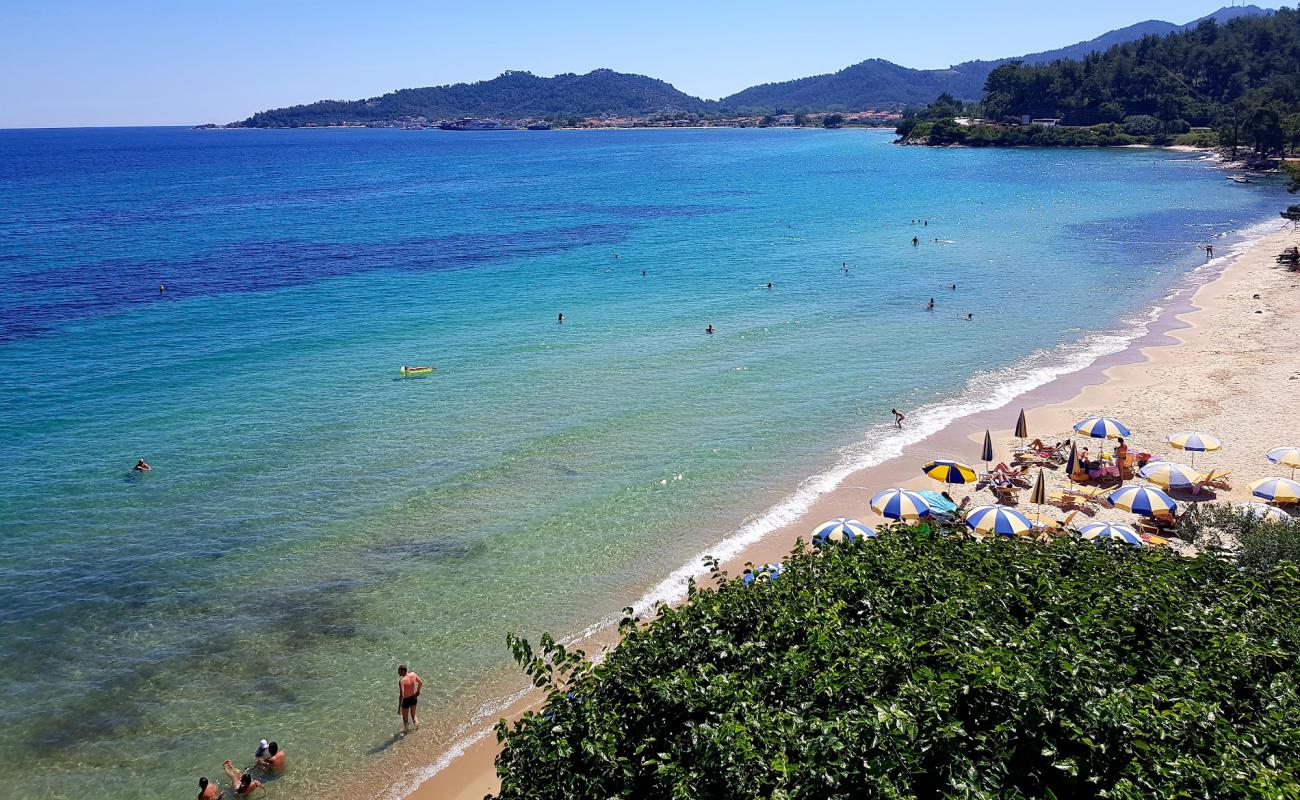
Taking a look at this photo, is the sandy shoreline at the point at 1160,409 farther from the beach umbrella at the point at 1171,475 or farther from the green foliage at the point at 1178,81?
the green foliage at the point at 1178,81

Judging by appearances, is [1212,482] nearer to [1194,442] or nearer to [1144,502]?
[1194,442]

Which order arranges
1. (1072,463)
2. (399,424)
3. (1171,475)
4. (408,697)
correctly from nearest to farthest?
(408,697) → (1171,475) → (1072,463) → (399,424)

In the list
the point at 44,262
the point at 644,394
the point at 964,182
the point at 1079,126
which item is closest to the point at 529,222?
the point at 44,262

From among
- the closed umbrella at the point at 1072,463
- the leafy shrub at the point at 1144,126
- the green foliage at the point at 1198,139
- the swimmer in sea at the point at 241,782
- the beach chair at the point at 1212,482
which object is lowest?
the swimmer in sea at the point at 241,782

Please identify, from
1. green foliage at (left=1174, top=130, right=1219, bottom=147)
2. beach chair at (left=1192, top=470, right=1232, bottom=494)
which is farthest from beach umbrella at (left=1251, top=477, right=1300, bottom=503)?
green foliage at (left=1174, top=130, right=1219, bottom=147)

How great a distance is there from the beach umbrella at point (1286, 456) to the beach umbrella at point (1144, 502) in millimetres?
4326

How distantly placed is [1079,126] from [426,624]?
214 meters

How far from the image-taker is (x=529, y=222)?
85.8 meters

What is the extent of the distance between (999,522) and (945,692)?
1193cm

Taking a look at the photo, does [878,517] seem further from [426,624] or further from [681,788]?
[681,788]

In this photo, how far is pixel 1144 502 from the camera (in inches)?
848

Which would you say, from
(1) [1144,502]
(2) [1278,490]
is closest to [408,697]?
(1) [1144,502]

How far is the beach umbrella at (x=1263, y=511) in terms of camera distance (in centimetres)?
2135

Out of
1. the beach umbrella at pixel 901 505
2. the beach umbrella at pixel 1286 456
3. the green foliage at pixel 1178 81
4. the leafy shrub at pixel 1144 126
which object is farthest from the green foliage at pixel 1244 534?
the green foliage at pixel 1178 81
